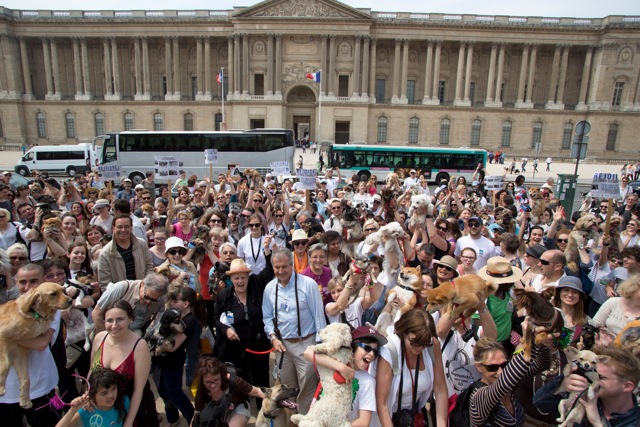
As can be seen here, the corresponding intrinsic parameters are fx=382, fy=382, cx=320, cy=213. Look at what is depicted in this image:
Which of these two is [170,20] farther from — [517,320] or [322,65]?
[517,320]

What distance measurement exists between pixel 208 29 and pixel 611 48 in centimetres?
4915

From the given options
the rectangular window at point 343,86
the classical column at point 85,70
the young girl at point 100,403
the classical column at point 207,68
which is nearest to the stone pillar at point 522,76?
the rectangular window at point 343,86

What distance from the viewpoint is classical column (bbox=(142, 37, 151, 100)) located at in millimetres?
48375

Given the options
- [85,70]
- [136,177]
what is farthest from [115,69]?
[136,177]

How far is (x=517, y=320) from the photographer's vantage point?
422cm

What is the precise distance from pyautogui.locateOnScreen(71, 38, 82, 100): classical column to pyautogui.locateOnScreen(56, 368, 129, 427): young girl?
57.0 meters

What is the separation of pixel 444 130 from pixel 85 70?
154ft

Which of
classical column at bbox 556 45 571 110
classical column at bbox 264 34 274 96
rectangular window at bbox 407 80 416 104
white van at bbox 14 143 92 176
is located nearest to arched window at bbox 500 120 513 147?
classical column at bbox 556 45 571 110

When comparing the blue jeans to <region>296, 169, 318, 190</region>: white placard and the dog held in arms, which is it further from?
<region>296, 169, 318, 190</region>: white placard

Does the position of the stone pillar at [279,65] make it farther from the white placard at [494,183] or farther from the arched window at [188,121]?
the white placard at [494,183]

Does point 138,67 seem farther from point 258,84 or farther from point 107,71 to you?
point 258,84

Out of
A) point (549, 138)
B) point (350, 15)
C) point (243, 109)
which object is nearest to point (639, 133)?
point (549, 138)

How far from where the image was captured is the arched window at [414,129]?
49.5m

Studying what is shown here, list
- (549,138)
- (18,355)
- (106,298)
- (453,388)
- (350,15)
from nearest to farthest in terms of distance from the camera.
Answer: (18,355), (453,388), (106,298), (350,15), (549,138)
